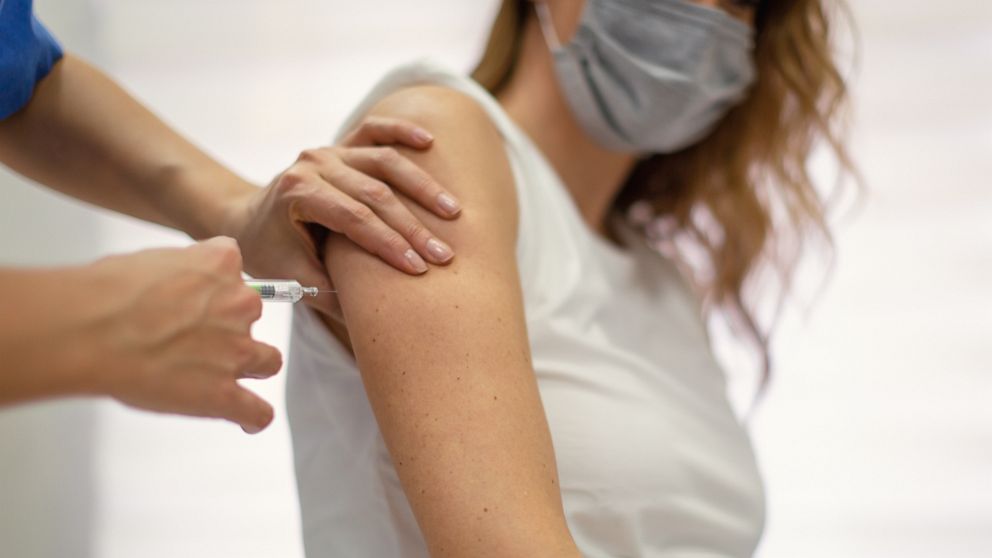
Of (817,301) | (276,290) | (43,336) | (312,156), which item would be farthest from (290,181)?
(817,301)

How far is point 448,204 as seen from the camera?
0.87 m

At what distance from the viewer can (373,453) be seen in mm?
975

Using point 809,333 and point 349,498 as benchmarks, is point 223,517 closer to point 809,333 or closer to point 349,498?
point 349,498

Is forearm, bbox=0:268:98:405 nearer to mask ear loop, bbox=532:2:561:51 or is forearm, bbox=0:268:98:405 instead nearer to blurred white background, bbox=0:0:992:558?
mask ear loop, bbox=532:2:561:51

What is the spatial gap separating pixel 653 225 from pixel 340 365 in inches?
32.4

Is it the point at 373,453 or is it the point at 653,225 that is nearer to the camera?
the point at 373,453

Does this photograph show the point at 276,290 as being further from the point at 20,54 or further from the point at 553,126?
the point at 553,126

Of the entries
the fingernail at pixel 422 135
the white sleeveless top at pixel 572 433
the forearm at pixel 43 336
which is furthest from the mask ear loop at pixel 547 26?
the forearm at pixel 43 336

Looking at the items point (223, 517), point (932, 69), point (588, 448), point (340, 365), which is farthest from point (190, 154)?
point (932, 69)

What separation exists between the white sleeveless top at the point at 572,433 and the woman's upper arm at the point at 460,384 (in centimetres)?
15

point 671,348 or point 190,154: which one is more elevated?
point 190,154

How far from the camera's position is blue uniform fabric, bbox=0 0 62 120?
0.82 m

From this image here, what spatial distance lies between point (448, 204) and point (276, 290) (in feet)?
0.58

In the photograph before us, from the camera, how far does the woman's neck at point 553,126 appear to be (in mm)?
1314
